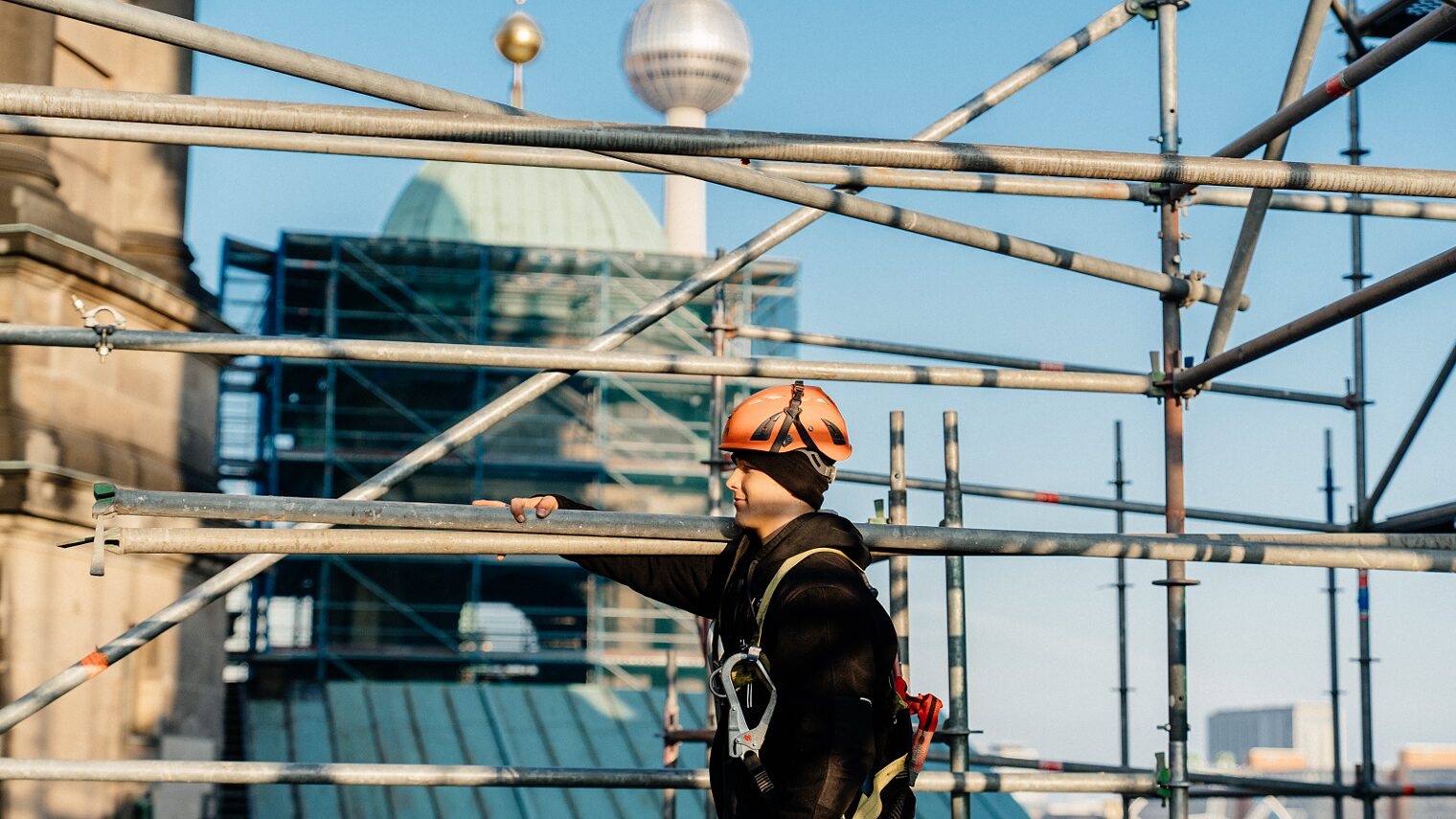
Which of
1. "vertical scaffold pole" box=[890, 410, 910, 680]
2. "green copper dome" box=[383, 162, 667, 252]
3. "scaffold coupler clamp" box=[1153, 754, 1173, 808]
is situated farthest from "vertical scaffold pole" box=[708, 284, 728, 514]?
"green copper dome" box=[383, 162, 667, 252]

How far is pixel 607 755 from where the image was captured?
28.5 m

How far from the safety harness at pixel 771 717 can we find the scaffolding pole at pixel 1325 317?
2171 millimetres

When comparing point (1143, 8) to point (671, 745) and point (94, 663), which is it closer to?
point (94, 663)

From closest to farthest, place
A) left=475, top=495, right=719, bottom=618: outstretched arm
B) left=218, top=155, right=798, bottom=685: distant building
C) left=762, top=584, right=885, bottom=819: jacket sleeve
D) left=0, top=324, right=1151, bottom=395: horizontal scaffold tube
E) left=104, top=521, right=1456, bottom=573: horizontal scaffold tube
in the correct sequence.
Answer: left=762, top=584, right=885, bottom=819: jacket sleeve, left=104, top=521, right=1456, bottom=573: horizontal scaffold tube, left=475, top=495, right=719, bottom=618: outstretched arm, left=0, top=324, right=1151, bottom=395: horizontal scaffold tube, left=218, top=155, right=798, bottom=685: distant building

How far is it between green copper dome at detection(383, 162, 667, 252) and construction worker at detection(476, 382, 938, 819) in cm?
4394

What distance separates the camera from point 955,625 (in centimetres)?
749

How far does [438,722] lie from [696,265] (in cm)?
1363

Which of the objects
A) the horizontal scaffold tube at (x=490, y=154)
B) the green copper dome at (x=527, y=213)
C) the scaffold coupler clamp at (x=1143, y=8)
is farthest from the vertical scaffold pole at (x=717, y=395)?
the green copper dome at (x=527, y=213)

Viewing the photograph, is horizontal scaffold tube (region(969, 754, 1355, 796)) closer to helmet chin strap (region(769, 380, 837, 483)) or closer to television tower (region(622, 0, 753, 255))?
helmet chin strap (region(769, 380, 837, 483))

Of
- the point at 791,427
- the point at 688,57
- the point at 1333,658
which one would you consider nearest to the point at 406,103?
the point at 791,427

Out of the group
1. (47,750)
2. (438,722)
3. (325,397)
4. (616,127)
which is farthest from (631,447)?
(616,127)

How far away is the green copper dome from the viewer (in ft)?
163

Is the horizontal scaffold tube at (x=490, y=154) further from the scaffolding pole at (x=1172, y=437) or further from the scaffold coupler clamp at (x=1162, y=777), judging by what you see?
the scaffold coupler clamp at (x=1162, y=777)

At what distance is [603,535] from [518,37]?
51868 millimetres
